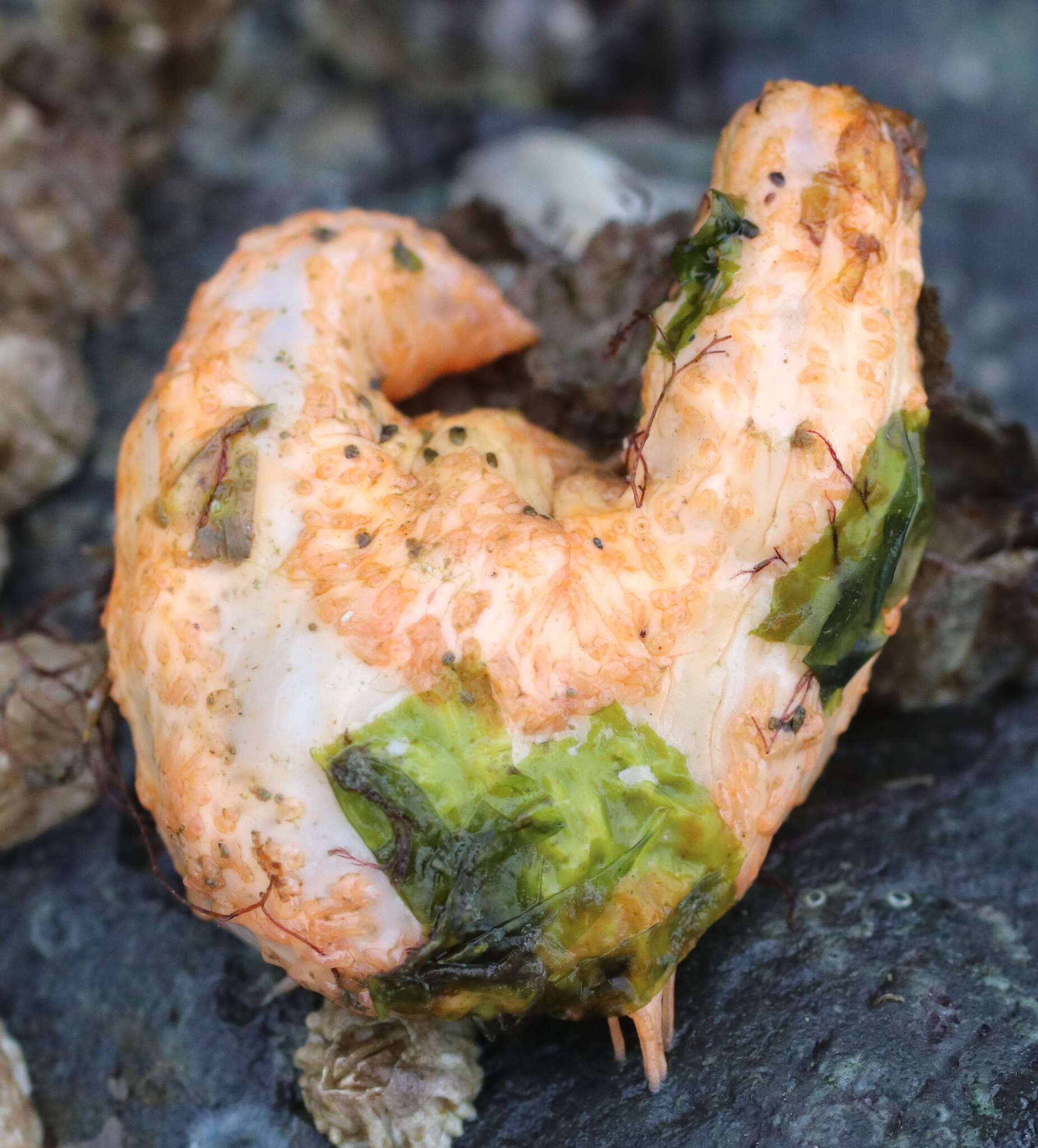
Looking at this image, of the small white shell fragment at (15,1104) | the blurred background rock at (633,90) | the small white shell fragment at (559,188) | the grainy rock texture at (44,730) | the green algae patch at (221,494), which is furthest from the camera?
the blurred background rock at (633,90)

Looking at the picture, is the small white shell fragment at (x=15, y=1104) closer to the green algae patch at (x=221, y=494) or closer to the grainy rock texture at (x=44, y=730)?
the grainy rock texture at (x=44, y=730)

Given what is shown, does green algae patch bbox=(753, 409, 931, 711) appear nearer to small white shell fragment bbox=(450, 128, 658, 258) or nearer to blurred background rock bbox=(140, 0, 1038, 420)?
small white shell fragment bbox=(450, 128, 658, 258)

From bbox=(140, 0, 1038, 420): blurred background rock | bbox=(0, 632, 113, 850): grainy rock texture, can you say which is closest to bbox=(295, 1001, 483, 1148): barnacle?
bbox=(0, 632, 113, 850): grainy rock texture

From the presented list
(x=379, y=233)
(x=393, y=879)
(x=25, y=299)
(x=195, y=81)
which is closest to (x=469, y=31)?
(x=195, y=81)

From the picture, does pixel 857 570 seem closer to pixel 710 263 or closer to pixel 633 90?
pixel 710 263

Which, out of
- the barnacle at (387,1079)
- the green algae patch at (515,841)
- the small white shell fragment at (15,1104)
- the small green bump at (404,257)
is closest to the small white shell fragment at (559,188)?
the small green bump at (404,257)

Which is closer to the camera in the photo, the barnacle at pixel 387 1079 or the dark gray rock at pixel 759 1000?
the dark gray rock at pixel 759 1000
